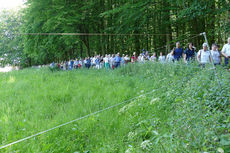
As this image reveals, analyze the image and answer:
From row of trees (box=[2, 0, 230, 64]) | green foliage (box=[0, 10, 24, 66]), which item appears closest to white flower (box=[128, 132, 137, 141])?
row of trees (box=[2, 0, 230, 64])

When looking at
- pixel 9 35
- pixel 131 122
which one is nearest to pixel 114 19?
pixel 131 122

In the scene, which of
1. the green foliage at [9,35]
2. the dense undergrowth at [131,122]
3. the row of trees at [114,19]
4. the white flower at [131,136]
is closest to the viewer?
the dense undergrowth at [131,122]

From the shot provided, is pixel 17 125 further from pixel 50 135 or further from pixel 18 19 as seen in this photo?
pixel 18 19

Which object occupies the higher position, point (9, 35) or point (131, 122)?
point (9, 35)

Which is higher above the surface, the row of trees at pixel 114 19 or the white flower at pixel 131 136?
the row of trees at pixel 114 19

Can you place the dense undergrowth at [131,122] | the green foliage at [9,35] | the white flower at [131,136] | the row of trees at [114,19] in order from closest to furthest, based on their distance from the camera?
the dense undergrowth at [131,122]
the white flower at [131,136]
the row of trees at [114,19]
the green foliage at [9,35]

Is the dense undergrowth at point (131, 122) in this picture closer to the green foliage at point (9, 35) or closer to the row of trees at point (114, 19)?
the row of trees at point (114, 19)

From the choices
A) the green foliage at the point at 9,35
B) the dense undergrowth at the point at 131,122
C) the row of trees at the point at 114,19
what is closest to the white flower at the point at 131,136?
the dense undergrowth at the point at 131,122

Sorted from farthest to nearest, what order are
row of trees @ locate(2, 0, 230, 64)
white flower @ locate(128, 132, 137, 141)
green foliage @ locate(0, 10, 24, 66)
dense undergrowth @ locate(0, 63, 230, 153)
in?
green foliage @ locate(0, 10, 24, 66) → row of trees @ locate(2, 0, 230, 64) → white flower @ locate(128, 132, 137, 141) → dense undergrowth @ locate(0, 63, 230, 153)

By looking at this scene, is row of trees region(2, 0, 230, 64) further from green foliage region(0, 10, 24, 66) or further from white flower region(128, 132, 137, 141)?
green foliage region(0, 10, 24, 66)

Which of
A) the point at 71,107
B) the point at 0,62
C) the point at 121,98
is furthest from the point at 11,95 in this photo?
the point at 0,62

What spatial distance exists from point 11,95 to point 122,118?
469 cm

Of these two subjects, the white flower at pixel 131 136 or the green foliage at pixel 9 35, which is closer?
the white flower at pixel 131 136

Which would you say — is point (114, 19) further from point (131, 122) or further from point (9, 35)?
point (9, 35)
